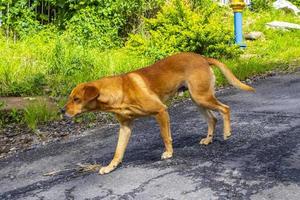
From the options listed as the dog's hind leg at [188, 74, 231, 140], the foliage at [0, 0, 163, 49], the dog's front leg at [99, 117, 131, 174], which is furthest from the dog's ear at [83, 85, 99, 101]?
the foliage at [0, 0, 163, 49]

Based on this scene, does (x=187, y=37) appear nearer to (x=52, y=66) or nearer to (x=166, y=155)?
(x=52, y=66)

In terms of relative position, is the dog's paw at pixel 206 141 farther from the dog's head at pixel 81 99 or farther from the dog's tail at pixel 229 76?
the dog's head at pixel 81 99

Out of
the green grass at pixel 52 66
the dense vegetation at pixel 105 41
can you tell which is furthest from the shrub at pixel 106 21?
the green grass at pixel 52 66

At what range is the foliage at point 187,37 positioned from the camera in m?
10.3

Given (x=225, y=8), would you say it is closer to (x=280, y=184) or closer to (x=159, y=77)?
(x=159, y=77)

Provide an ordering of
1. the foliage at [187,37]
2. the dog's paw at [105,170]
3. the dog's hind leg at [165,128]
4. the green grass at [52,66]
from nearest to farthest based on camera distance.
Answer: the dog's paw at [105,170] → the dog's hind leg at [165,128] → the green grass at [52,66] → the foliage at [187,37]

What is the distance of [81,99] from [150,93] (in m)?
0.68

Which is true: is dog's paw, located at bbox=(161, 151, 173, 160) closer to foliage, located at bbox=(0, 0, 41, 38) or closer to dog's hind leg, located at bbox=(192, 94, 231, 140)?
dog's hind leg, located at bbox=(192, 94, 231, 140)

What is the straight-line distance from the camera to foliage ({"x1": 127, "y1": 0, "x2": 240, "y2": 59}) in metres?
10.3

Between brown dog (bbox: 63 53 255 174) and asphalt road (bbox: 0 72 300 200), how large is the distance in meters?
0.24

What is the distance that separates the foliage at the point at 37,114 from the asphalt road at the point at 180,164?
885 mm

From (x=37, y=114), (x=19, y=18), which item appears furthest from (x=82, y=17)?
(x=37, y=114)

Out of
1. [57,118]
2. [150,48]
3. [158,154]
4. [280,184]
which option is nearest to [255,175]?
[280,184]

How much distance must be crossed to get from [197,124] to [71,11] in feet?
24.3
